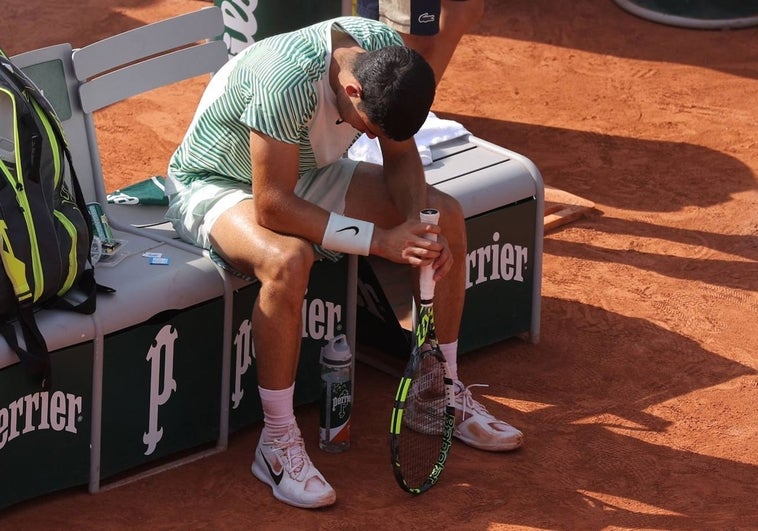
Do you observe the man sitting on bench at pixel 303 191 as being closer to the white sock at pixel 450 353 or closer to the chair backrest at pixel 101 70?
the white sock at pixel 450 353

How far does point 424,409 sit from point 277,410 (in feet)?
1.73

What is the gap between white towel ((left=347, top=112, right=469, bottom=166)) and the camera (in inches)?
208

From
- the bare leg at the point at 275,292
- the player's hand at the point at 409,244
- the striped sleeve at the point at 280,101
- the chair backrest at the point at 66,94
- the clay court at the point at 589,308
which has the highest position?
the striped sleeve at the point at 280,101

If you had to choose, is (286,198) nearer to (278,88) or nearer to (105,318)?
(278,88)

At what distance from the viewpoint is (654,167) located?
22.9ft

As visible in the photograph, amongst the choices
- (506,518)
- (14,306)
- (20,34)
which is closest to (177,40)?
(14,306)

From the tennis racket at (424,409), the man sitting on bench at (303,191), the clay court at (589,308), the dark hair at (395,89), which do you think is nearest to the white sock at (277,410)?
the man sitting on bench at (303,191)

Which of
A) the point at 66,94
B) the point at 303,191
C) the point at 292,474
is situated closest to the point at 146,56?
the point at 66,94

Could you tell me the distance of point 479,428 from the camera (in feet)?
15.0

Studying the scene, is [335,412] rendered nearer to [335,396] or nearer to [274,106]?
[335,396]

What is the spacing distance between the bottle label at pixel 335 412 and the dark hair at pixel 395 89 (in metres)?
0.94

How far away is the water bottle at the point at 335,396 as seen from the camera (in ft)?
14.8

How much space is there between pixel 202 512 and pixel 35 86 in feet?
4.77

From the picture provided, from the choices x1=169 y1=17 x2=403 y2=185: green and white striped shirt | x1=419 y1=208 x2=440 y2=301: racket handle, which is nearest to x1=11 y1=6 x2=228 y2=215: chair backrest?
x1=169 y1=17 x2=403 y2=185: green and white striped shirt
